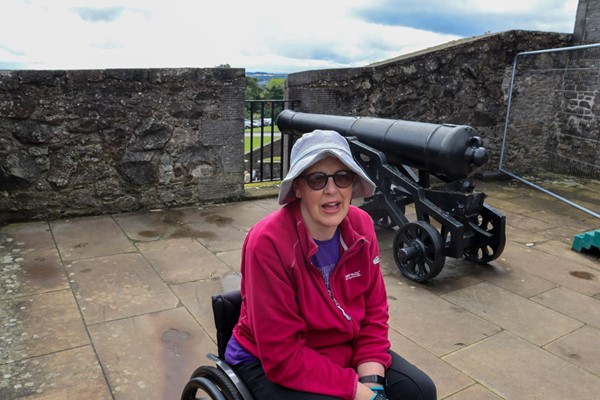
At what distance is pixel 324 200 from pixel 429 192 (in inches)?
114

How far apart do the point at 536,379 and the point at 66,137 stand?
497cm

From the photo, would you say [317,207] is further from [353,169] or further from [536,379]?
[536,379]

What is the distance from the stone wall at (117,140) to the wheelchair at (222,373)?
13.7 ft

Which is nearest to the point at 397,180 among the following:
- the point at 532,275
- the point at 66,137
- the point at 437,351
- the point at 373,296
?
the point at 532,275

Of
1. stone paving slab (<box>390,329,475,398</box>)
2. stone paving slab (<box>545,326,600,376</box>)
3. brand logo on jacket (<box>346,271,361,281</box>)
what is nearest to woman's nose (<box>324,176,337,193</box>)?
brand logo on jacket (<box>346,271,361,281</box>)

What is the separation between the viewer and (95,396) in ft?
8.27

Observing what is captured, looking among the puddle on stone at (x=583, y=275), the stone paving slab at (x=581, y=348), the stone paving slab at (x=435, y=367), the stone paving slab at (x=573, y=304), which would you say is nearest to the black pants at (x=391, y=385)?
the stone paving slab at (x=435, y=367)

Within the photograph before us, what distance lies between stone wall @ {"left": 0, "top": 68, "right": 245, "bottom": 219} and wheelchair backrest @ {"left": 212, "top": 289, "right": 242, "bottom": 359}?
4.19 m

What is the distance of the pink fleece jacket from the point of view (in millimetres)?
Answer: 1678

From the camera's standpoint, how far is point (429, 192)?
176 inches

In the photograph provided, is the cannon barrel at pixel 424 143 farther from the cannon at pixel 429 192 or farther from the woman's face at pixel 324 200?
the woman's face at pixel 324 200

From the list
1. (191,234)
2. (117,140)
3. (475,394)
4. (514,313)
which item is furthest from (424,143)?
(117,140)

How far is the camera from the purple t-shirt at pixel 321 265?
181 centimetres

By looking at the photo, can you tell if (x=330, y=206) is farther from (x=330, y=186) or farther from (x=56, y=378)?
(x=56, y=378)
